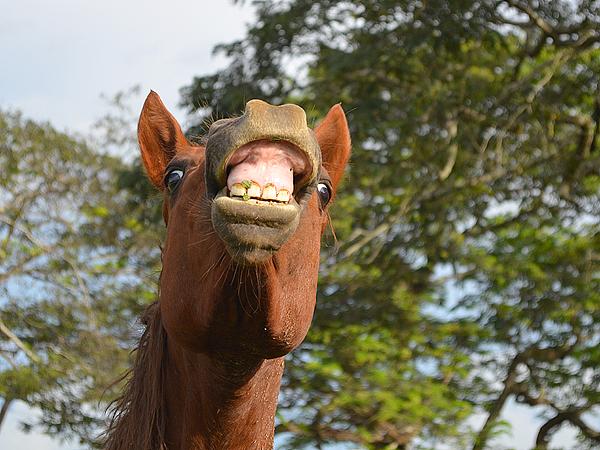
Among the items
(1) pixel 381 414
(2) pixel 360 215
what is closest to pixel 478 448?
(1) pixel 381 414

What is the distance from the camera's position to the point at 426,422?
391 inches

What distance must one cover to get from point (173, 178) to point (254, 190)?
68 cm

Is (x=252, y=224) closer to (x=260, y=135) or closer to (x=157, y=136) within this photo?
(x=260, y=135)

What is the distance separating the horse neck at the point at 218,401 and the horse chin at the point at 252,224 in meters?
0.44

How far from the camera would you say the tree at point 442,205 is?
978 cm

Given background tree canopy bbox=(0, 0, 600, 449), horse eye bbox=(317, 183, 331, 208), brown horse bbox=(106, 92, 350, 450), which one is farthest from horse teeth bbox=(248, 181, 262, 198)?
background tree canopy bbox=(0, 0, 600, 449)

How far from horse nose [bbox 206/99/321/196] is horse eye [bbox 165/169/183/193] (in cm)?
53

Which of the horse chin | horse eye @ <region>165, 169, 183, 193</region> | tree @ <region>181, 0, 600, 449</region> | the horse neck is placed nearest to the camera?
the horse chin

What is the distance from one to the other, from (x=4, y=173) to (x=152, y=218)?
5.90 meters

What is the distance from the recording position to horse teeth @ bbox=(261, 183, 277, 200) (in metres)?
1.86

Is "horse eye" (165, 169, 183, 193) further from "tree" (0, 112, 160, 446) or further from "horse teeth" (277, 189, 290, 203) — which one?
"tree" (0, 112, 160, 446)

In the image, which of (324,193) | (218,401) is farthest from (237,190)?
(218,401)

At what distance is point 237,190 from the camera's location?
6.14 ft

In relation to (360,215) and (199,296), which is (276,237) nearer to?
(199,296)
